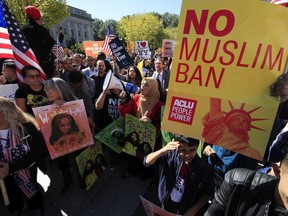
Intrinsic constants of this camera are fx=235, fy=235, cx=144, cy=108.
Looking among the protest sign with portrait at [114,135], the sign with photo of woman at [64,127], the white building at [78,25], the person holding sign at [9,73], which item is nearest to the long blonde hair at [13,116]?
the sign with photo of woman at [64,127]

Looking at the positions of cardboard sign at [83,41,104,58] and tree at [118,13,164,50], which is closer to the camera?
cardboard sign at [83,41,104,58]

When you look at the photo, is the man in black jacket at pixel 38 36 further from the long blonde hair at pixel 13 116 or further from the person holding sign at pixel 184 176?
the person holding sign at pixel 184 176

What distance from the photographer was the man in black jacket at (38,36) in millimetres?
3925

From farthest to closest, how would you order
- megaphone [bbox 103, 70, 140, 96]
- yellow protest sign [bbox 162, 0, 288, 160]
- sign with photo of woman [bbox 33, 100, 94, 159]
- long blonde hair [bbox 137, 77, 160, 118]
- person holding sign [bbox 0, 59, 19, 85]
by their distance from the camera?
person holding sign [bbox 0, 59, 19, 85]
megaphone [bbox 103, 70, 140, 96]
long blonde hair [bbox 137, 77, 160, 118]
sign with photo of woman [bbox 33, 100, 94, 159]
yellow protest sign [bbox 162, 0, 288, 160]

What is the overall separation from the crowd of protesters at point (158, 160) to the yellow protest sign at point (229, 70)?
0.28 feet

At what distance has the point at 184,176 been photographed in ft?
7.11

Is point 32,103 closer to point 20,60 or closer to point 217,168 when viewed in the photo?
point 20,60

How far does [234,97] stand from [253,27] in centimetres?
47

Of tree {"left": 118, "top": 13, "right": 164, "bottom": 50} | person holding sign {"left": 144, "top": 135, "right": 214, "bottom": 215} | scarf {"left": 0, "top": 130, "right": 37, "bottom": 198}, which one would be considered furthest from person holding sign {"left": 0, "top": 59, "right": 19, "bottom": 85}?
tree {"left": 118, "top": 13, "right": 164, "bottom": 50}

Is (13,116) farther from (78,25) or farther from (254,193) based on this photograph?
(78,25)

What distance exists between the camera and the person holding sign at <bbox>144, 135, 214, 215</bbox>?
2.05m

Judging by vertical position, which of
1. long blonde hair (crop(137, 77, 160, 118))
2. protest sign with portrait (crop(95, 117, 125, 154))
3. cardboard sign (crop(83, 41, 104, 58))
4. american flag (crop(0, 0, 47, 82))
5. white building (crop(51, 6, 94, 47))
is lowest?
white building (crop(51, 6, 94, 47))

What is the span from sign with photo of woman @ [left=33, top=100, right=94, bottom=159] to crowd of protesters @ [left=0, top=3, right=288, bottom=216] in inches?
3.6

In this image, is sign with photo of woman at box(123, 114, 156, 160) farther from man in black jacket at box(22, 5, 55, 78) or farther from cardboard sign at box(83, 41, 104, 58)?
cardboard sign at box(83, 41, 104, 58)
